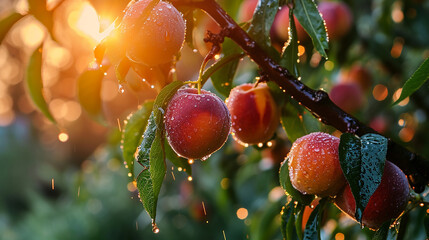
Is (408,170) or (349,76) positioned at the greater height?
(408,170)

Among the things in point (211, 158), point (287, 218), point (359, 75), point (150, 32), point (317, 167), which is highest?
point (150, 32)

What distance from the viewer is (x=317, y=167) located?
1.46 ft

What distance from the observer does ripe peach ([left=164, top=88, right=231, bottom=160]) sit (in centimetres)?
44

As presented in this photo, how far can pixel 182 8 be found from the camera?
1.66 ft

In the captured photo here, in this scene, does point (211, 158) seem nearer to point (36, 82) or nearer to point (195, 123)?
point (36, 82)

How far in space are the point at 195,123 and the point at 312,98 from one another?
121 mm

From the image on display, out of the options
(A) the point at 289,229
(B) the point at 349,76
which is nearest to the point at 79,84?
(A) the point at 289,229

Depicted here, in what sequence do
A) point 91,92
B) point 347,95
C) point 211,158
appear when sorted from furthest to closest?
point 211,158
point 347,95
point 91,92

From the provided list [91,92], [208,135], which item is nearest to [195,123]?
[208,135]

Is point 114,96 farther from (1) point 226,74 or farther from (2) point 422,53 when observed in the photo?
(1) point 226,74

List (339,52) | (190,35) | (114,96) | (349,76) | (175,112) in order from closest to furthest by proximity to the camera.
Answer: (175,112), (190,35), (339,52), (349,76), (114,96)

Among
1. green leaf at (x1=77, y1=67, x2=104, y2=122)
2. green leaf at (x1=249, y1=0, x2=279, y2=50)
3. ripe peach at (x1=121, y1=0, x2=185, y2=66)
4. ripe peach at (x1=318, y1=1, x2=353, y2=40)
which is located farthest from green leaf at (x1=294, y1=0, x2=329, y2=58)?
ripe peach at (x1=318, y1=1, x2=353, y2=40)

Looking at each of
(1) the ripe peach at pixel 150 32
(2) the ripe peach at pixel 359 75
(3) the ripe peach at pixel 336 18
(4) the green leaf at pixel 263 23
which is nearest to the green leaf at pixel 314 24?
(4) the green leaf at pixel 263 23

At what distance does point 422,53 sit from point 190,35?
40.8 inches
